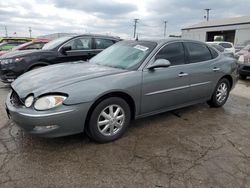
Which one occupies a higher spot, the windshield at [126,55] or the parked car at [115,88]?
the windshield at [126,55]

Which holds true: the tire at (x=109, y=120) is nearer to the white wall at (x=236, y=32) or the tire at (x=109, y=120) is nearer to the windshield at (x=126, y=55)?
the windshield at (x=126, y=55)

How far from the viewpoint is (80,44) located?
727cm

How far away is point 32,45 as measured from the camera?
10.0 m

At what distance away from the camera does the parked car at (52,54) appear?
21.0ft

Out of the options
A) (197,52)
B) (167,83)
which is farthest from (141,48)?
(197,52)

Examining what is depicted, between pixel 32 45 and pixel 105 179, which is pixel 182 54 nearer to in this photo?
pixel 105 179

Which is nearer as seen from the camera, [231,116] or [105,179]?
[105,179]

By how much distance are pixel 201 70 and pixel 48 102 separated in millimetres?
2912

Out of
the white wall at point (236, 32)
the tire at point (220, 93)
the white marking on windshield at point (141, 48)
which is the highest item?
the white wall at point (236, 32)

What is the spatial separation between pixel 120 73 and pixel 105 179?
152 cm

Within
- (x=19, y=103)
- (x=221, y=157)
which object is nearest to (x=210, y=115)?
(x=221, y=157)

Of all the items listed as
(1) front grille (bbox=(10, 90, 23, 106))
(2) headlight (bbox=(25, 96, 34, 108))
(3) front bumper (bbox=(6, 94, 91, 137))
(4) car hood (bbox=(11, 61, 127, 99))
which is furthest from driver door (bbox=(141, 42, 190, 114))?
(1) front grille (bbox=(10, 90, 23, 106))

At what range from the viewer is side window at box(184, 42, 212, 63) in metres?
4.48

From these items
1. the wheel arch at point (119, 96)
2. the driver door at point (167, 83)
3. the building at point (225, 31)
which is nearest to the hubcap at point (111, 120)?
the wheel arch at point (119, 96)
